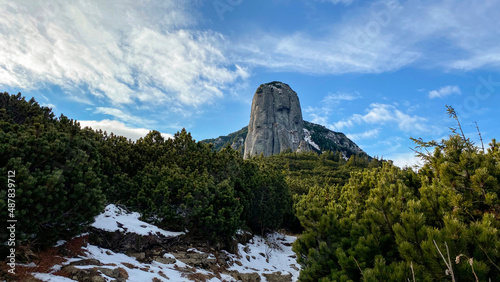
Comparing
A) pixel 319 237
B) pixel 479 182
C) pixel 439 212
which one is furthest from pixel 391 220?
pixel 319 237

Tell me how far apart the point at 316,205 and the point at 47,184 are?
20.8ft

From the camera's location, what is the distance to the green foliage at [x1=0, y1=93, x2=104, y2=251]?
5.45m

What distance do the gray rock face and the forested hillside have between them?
116842 millimetres

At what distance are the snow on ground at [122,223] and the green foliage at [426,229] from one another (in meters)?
6.53

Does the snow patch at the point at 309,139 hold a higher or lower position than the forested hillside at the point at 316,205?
higher

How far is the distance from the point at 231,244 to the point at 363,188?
7.07m

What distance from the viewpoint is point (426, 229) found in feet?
12.0

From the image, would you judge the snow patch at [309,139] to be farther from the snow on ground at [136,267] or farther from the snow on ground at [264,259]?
the snow on ground at [136,267]

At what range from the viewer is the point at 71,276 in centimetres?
574

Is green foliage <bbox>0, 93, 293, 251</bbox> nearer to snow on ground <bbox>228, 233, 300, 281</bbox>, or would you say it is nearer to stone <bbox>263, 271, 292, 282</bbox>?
snow on ground <bbox>228, 233, 300, 281</bbox>

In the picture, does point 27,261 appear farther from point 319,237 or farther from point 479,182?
point 479,182

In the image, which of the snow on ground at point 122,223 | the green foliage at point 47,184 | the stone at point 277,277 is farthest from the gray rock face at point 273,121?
the green foliage at point 47,184

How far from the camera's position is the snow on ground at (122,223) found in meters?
9.13

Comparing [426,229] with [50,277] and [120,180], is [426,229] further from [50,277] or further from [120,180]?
[120,180]
